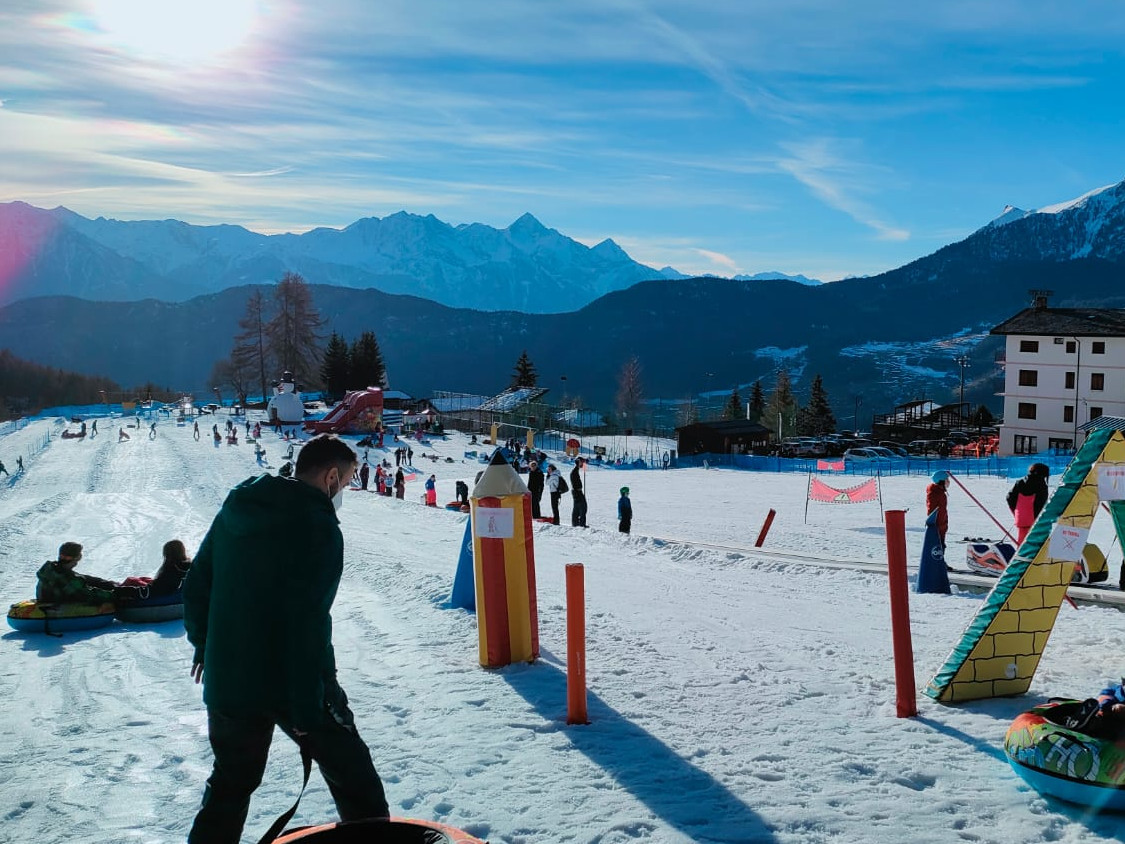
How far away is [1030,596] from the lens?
20.3 feet

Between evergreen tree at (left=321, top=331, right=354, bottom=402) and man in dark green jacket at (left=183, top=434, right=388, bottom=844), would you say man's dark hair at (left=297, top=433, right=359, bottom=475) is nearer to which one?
man in dark green jacket at (left=183, top=434, right=388, bottom=844)

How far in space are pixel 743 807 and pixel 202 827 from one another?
270 cm

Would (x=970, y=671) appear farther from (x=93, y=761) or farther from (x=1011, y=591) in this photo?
(x=93, y=761)

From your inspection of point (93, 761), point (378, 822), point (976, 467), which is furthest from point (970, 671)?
point (976, 467)

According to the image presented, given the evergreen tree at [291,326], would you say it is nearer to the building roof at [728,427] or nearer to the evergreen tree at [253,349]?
the evergreen tree at [253,349]

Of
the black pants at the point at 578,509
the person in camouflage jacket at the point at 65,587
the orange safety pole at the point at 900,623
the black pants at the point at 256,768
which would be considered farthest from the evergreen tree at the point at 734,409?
the black pants at the point at 256,768

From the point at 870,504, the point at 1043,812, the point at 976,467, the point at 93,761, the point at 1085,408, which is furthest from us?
the point at 1085,408

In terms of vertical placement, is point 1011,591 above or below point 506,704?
above

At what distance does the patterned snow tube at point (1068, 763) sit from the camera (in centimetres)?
450

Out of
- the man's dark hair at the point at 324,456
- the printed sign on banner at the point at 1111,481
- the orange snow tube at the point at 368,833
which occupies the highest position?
the man's dark hair at the point at 324,456

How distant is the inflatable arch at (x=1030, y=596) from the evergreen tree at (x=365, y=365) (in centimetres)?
8034

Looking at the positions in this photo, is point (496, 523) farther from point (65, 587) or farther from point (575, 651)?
point (65, 587)

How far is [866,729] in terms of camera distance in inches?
229

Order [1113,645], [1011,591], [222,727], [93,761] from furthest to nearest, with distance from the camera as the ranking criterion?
1. [1113,645]
2. [1011,591]
3. [93,761]
4. [222,727]
